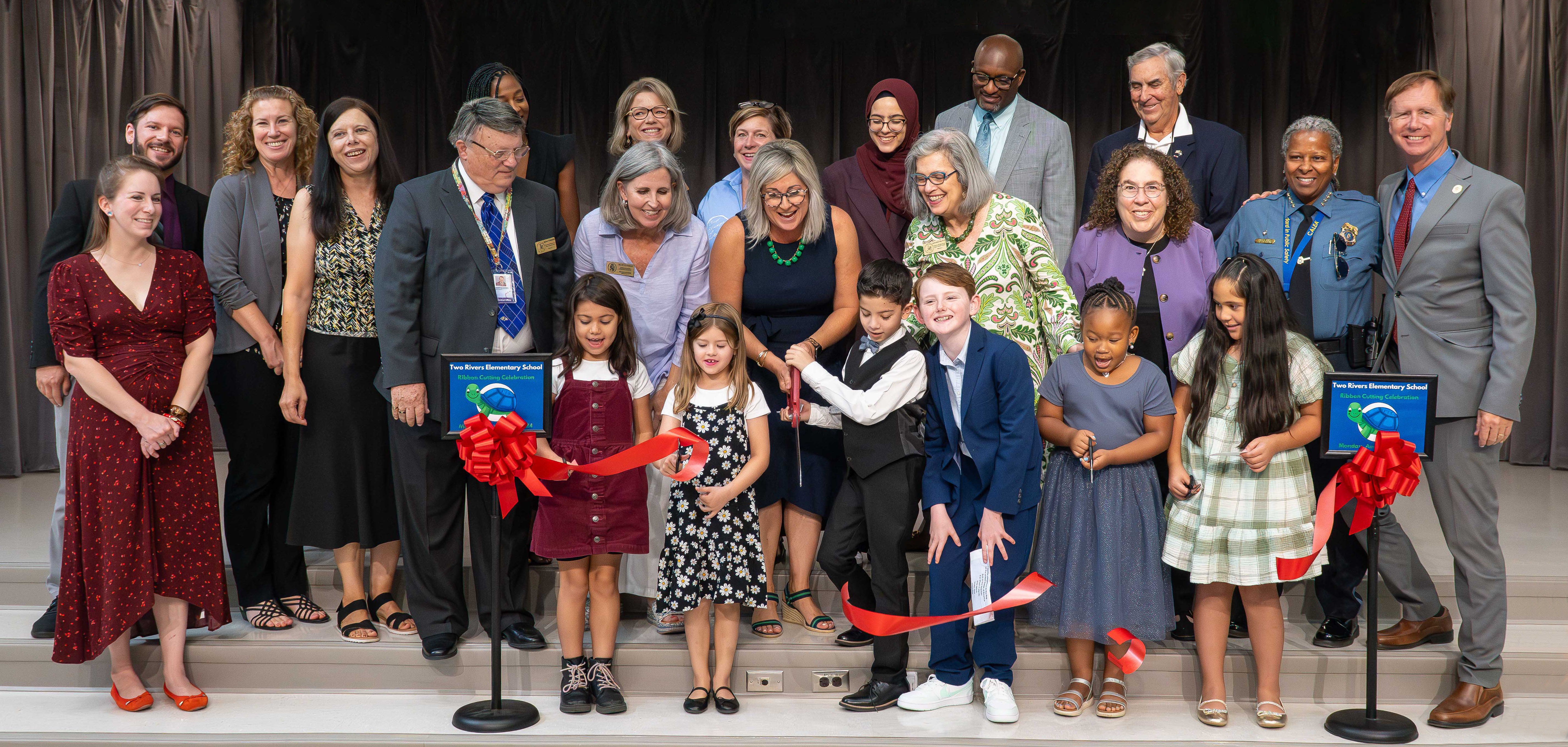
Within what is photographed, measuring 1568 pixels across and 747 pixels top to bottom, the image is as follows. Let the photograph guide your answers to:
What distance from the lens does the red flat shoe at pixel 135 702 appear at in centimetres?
329

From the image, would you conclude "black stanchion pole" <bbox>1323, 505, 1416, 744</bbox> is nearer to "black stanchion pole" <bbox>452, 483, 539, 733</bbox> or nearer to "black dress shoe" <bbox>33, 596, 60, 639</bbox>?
"black stanchion pole" <bbox>452, 483, 539, 733</bbox>

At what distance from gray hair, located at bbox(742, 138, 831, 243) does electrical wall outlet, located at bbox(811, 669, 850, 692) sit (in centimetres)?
142

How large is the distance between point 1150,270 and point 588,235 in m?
1.88

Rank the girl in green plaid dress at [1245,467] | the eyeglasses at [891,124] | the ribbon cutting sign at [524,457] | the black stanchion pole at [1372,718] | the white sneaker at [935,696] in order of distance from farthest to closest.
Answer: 1. the eyeglasses at [891,124]
2. the white sneaker at [935,696]
3. the girl in green plaid dress at [1245,467]
4. the black stanchion pole at [1372,718]
5. the ribbon cutting sign at [524,457]

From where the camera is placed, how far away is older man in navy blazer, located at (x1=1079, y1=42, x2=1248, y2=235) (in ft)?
12.8

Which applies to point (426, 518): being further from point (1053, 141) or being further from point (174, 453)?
point (1053, 141)

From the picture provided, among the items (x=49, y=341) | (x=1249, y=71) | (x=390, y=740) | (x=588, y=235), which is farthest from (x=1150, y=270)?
(x=1249, y=71)

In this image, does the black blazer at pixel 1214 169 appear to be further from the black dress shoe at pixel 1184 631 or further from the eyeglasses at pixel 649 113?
the eyeglasses at pixel 649 113

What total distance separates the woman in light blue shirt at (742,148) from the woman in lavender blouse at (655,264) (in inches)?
18.9

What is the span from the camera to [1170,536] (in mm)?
3305

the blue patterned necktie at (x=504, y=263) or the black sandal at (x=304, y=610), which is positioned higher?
the blue patterned necktie at (x=504, y=263)

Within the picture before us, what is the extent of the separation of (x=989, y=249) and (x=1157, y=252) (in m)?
0.56

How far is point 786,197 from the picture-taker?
348 centimetres

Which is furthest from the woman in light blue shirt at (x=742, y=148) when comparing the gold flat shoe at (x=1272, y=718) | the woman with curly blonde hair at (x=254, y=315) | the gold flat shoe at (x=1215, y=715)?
the gold flat shoe at (x=1272, y=718)
